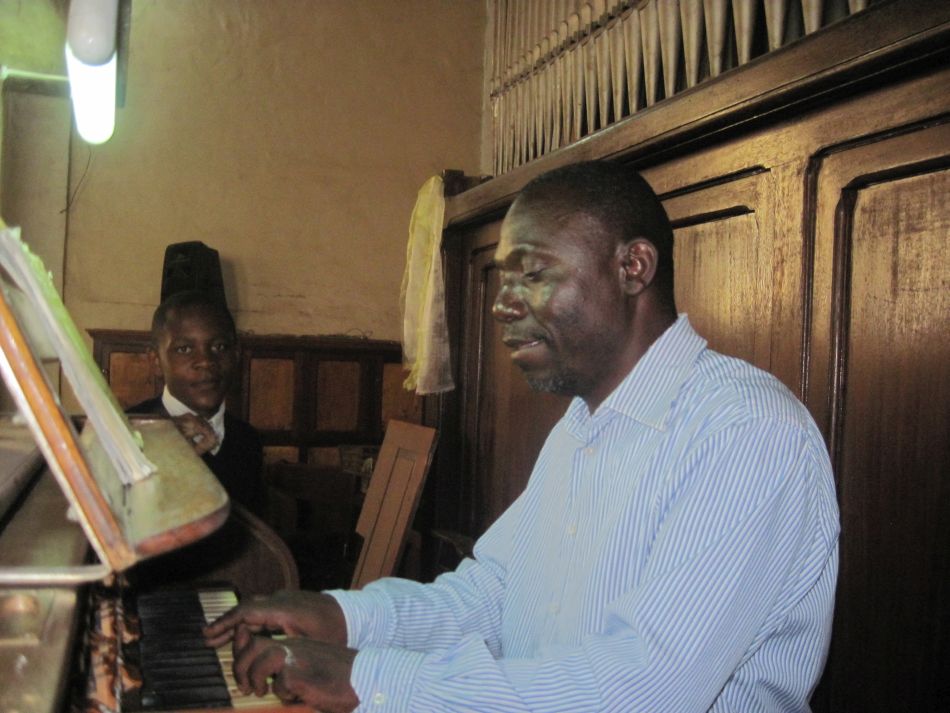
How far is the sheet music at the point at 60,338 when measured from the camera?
83cm

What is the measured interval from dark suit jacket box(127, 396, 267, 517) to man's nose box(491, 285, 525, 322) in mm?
1669

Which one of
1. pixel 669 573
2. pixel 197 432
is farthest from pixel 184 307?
pixel 669 573

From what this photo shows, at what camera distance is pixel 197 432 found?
2455 millimetres

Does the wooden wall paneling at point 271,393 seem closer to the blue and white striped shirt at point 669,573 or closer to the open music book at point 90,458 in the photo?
the blue and white striped shirt at point 669,573

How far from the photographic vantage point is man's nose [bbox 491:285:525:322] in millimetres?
1570

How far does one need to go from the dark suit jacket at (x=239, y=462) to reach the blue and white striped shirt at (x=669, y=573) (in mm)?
1458

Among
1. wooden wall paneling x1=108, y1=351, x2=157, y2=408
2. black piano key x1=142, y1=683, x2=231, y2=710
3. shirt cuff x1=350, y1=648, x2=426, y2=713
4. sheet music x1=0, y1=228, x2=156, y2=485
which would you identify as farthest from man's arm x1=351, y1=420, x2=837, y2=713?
wooden wall paneling x1=108, y1=351, x2=157, y2=408

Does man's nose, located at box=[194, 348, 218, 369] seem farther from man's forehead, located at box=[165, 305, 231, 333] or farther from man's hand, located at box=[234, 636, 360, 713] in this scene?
man's hand, located at box=[234, 636, 360, 713]

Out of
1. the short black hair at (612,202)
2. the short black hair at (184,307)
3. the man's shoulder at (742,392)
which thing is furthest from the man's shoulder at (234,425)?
the man's shoulder at (742,392)

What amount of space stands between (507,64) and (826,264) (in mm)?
2218

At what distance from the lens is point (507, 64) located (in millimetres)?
3506

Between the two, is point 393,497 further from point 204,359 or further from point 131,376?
point 131,376

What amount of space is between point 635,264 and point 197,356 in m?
1.99

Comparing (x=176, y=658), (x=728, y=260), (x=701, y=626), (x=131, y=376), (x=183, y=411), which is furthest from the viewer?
(x=131, y=376)
